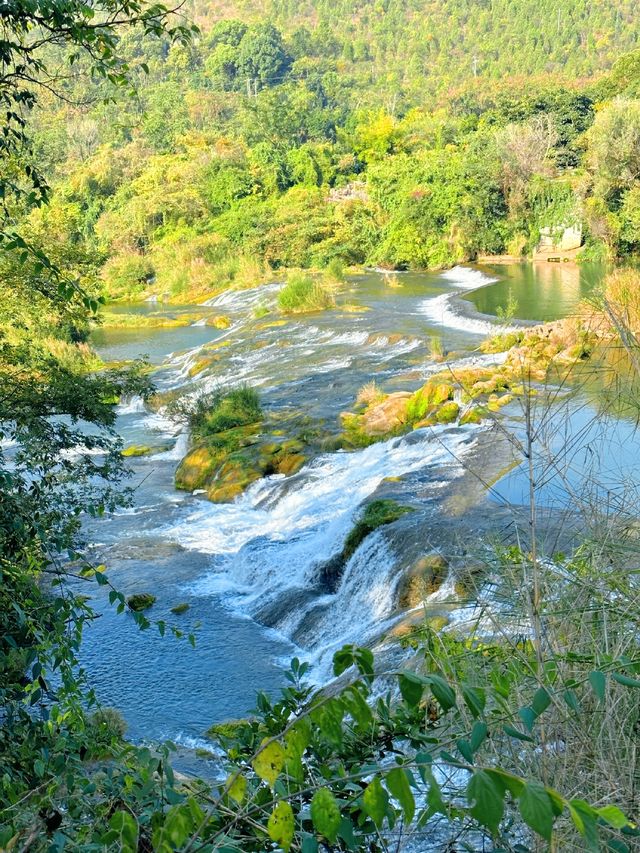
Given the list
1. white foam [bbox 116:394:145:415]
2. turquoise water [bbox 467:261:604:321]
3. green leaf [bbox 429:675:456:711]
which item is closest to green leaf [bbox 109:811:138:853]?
green leaf [bbox 429:675:456:711]

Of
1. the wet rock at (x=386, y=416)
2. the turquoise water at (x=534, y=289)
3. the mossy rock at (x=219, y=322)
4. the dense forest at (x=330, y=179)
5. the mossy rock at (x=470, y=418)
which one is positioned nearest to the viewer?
the mossy rock at (x=470, y=418)

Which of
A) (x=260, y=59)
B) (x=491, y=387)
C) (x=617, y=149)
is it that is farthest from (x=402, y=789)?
(x=260, y=59)

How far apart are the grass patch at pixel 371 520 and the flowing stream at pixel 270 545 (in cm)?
13

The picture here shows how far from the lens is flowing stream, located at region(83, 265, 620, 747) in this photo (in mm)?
7637

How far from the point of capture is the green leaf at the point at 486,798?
1102mm

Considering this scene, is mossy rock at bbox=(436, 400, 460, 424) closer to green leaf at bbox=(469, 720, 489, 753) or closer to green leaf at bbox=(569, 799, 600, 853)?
green leaf at bbox=(469, 720, 489, 753)

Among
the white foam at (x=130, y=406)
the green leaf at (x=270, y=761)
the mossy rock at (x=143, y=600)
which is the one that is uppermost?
the green leaf at (x=270, y=761)

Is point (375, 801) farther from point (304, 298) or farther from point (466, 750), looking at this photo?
point (304, 298)

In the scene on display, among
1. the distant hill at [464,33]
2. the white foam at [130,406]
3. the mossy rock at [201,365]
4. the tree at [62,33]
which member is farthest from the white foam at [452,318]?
the distant hill at [464,33]

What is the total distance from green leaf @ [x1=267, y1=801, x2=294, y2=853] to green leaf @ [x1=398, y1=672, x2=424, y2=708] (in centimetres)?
25

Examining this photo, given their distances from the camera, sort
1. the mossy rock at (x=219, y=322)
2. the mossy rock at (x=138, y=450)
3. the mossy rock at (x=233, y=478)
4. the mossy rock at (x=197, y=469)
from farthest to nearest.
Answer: the mossy rock at (x=219, y=322) < the mossy rock at (x=138, y=450) < the mossy rock at (x=197, y=469) < the mossy rock at (x=233, y=478)

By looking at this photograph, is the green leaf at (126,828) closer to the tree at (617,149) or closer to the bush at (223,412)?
the bush at (223,412)

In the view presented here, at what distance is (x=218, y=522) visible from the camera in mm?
10969

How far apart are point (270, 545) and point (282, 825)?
8.59 m
